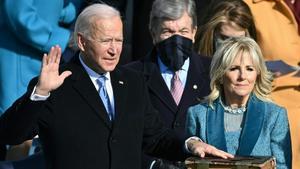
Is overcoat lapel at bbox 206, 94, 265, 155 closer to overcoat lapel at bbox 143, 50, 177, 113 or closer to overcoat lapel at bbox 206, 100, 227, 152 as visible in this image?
overcoat lapel at bbox 206, 100, 227, 152

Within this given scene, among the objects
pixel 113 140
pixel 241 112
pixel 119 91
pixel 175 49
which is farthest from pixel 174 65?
pixel 113 140

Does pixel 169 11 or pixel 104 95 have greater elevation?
pixel 169 11

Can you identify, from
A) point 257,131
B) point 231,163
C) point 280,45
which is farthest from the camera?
point 280,45

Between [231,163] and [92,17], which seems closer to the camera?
[231,163]

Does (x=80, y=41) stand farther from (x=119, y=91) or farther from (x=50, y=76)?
(x=50, y=76)

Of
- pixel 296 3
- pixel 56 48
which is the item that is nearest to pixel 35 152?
pixel 56 48

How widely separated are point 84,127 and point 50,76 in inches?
17.4

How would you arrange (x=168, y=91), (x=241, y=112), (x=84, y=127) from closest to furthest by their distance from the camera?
(x=84, y=127), (x=241, y=112), (x=168, y=91)

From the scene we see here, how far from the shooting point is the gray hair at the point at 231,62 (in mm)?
6430

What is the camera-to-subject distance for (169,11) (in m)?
7.01

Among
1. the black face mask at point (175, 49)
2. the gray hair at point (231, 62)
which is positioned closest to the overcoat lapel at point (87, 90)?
the gray hair at point (231, 62)

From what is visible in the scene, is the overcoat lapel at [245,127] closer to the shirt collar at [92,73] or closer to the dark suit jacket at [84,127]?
the dark suit jacket at [84,127]

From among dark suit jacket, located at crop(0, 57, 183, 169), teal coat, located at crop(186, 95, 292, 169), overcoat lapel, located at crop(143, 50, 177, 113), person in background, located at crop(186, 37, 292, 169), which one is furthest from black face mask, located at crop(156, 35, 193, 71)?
dark suit jacket, located at crop(0, 57, 183, 169)

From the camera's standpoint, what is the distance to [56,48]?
5.62 m
